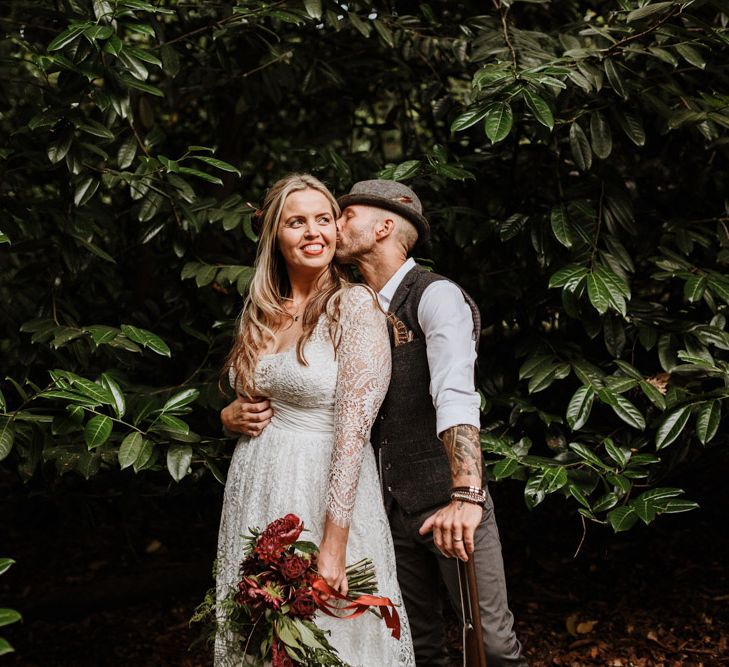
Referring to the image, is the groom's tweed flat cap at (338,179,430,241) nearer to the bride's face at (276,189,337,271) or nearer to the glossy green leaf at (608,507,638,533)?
the bride's face at (276,189,337,271)

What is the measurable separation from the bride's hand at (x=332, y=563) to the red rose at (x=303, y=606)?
11 cm

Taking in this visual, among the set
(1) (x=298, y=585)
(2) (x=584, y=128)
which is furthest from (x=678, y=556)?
(1) (x=298, y=585)

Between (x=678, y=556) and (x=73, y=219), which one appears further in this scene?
(x=678, y=556)

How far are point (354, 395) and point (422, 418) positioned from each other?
1.00 ft

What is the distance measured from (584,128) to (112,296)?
202 cm

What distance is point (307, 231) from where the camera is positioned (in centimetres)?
221

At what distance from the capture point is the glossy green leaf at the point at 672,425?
8.44ft

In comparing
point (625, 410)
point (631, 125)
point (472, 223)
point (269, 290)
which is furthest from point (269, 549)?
point (631, 125)

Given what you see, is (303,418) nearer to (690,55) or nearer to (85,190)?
(85,190)

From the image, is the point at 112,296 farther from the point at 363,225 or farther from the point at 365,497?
the point at 365,497

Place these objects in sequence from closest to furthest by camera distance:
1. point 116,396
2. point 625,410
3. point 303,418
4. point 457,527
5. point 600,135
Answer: point 457,527 → point 303,418 → point 116,396 → point 625,410 → point 600,135

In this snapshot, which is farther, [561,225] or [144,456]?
[561,225]

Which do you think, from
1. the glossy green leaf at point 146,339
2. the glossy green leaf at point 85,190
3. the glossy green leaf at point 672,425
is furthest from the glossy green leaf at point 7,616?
the glossy green leaf at point 672,425

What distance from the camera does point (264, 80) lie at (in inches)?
130
